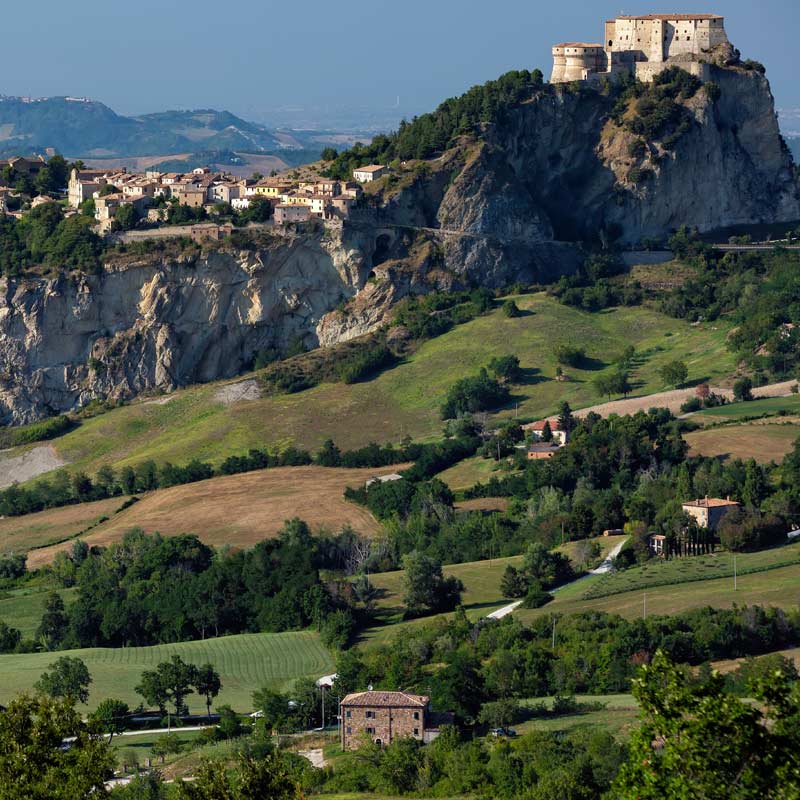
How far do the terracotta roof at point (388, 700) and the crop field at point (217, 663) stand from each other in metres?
4.85

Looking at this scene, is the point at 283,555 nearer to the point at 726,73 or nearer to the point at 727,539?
the point at 727,539

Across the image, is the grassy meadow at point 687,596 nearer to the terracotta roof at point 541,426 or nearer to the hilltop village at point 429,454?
the hilltop village at point 429,454

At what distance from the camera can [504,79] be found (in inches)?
3676

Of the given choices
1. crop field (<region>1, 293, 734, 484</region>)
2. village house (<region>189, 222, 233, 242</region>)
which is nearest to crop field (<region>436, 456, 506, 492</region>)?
crop field (<region>1, 293, 734, 484</region>)

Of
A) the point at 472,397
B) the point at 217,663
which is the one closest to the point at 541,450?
the point at 472,397

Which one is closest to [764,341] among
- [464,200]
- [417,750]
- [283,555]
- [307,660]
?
[464,200]

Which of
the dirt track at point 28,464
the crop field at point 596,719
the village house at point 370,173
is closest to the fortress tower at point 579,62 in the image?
the village house at point 370,173

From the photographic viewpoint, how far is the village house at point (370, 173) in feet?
293

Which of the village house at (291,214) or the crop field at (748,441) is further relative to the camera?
the village house at (291,214)

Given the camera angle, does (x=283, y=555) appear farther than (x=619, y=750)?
Yes

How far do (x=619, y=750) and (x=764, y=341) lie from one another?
44.1m

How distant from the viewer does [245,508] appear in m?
67.3

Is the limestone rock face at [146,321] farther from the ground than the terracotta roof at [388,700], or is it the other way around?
the limestone rock face at [146,321]

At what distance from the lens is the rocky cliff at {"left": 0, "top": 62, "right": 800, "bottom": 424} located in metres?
85.3
